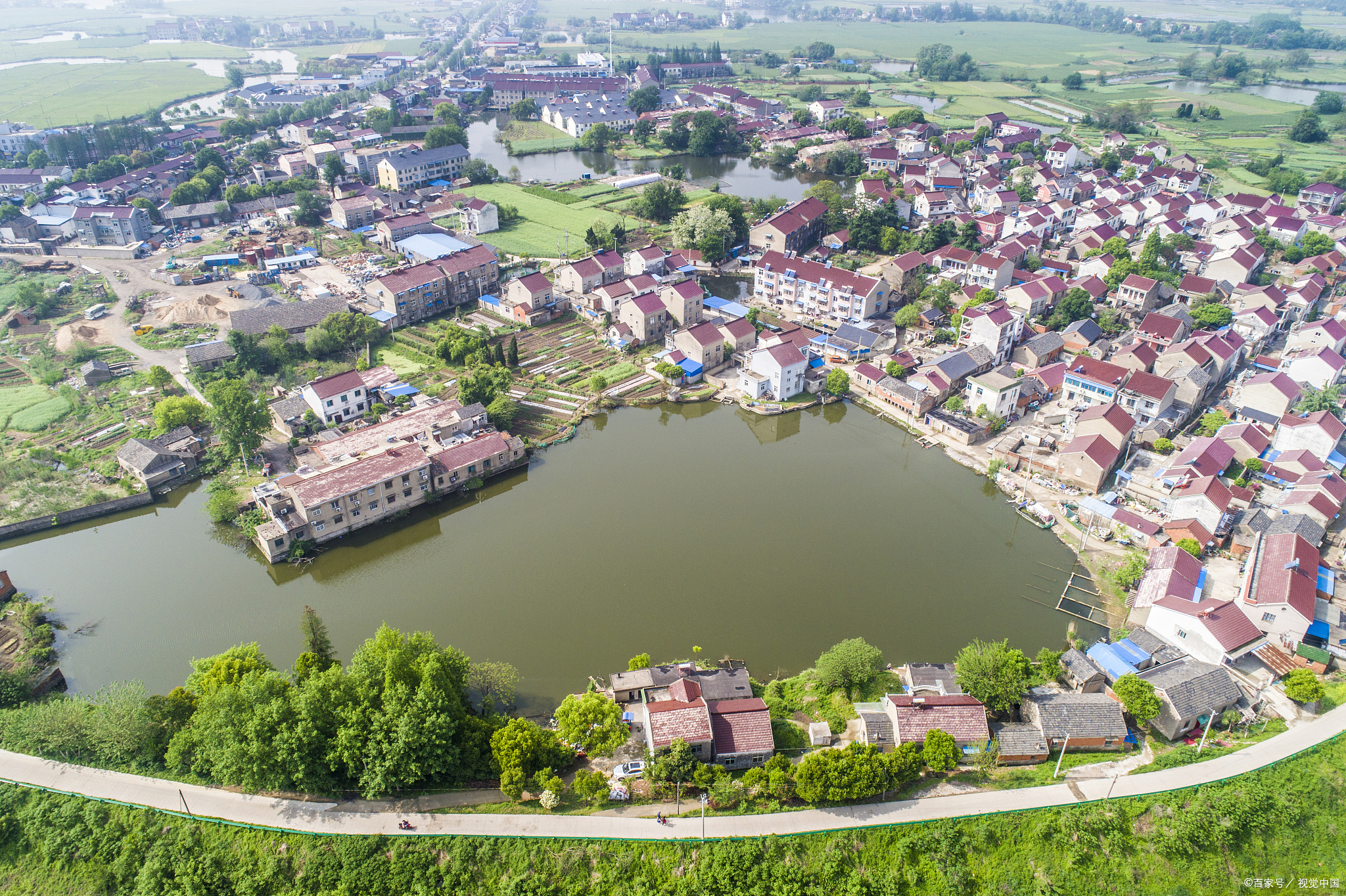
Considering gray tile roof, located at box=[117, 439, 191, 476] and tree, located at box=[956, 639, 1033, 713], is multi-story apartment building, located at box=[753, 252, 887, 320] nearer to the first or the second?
tree, located at box=[956, 639, 1033, 713]

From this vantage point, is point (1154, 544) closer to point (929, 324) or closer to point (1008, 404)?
point (1008, 404)

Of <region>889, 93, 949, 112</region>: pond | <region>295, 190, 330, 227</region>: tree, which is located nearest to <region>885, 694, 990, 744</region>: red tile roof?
<region>295, 190, 330, 227</region>: tree

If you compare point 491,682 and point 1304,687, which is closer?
point 1304,687

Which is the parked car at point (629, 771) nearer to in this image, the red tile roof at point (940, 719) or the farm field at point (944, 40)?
the red tile roof at point (940, 719)

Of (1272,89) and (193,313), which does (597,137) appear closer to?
(193,313)

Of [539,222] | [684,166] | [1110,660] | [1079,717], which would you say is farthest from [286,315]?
[684,166]

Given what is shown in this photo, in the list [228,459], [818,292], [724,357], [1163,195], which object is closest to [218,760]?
[228,459]
